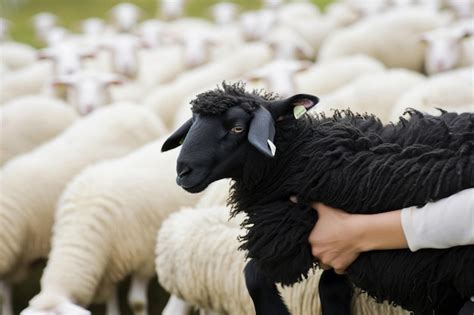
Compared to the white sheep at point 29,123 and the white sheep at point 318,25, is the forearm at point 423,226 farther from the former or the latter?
the white sheep at point 318,25

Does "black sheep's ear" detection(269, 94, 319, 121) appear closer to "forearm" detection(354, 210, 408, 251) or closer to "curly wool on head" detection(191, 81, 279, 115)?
"curly wool on head" detection(191, 81, 279, 115)

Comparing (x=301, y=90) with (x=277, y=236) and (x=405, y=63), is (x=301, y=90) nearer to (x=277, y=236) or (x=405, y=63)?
(x=405, y=63)

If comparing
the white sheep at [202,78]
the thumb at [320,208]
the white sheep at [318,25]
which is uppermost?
the white sheep at [318,25]

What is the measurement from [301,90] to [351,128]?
3.73 m

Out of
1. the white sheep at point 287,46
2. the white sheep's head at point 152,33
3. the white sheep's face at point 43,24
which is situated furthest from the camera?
the white sheep's face at point 43,24

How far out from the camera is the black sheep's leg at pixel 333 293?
2.03m

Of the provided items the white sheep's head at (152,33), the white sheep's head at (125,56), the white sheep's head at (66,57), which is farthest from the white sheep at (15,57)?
the white sheep's head at (66,57)

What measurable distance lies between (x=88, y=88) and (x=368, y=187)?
14.2 feet

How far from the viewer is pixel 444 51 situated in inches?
249

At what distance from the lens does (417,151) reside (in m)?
1.89

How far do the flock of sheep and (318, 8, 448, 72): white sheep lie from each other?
0.04 feet

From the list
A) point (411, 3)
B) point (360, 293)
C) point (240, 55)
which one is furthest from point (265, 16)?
point (360, 293)

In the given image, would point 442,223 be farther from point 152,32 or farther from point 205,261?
point 152,32

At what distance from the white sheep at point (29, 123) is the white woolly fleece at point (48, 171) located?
434 mm
